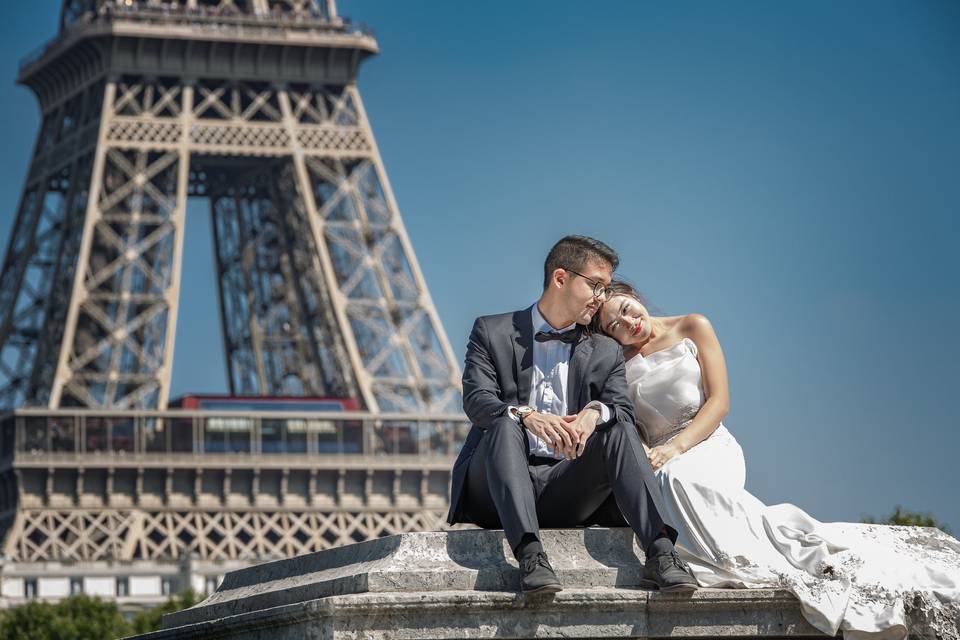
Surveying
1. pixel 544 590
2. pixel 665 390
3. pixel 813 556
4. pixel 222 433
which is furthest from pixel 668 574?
pixel 222 433

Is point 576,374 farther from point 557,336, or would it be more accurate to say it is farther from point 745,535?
point 745,535

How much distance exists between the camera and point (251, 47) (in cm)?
6425

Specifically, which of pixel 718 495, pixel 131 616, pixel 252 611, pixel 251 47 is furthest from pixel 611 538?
pixel 251 47

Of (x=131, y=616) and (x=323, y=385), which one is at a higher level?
(x=323, y=385)

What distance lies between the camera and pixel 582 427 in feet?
31.4

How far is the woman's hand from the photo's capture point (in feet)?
34.5

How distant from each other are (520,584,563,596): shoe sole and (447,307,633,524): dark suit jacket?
3.90ft

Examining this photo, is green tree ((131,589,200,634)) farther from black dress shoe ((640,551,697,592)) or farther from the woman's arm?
black dress shoe ((640,551,697,592))

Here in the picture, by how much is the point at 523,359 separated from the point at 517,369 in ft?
0.21

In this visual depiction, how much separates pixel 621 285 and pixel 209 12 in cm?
5613

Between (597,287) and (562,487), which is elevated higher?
(597,287)

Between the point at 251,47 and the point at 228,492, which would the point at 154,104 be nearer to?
the point at 251,47

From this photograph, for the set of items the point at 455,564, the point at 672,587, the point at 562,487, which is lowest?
the point at 672,587

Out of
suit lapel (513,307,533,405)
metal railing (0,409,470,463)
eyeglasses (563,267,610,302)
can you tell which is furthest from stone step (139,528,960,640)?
metal railing (0,409,470,463)
